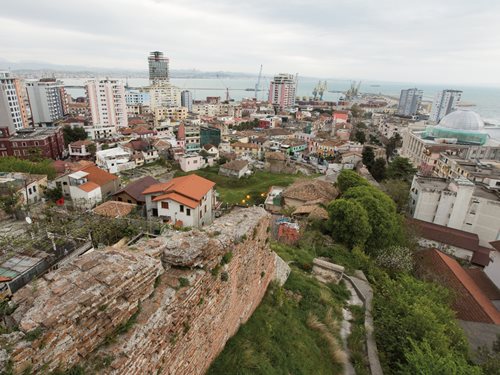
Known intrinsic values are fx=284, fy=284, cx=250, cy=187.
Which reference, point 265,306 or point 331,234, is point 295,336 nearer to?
point 265,306

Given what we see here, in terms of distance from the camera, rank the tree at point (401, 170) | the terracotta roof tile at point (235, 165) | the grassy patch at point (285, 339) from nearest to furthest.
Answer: the grassy patch at point (285, 339), the tree at point (401, 170), the terracotta roof tile at point (235, 165)

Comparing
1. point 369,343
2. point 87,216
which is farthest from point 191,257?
point 87,216

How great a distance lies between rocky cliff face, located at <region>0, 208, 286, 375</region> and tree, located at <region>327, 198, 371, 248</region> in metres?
12.5

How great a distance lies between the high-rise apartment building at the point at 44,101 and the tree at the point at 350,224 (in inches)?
3207

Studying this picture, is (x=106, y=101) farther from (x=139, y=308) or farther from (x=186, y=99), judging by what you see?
(x=139, y=308)

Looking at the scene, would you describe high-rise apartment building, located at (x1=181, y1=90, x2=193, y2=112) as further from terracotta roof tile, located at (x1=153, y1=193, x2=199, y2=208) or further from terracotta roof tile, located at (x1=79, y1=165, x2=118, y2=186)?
terracotta roof tile, located at (x1=153, y1=193, x2=199, y2=208)

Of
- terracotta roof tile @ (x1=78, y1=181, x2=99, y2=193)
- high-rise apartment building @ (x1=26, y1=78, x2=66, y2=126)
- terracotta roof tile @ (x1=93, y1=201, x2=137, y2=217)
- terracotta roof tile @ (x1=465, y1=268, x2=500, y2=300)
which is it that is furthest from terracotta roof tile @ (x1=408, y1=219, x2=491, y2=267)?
high-rise apartment building @ (x1=26, y1=78, x2=66, y2=126)

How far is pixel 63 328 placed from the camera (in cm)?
346

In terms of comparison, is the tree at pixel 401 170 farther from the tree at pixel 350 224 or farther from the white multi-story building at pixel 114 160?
the white multi-story building at pixel 114 160

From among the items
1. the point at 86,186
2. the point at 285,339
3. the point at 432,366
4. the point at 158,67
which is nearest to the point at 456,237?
the point at 432,366

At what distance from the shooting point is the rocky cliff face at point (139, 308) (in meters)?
3.45

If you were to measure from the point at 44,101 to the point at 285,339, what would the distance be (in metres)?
91.5

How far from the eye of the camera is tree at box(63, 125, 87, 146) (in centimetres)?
5100

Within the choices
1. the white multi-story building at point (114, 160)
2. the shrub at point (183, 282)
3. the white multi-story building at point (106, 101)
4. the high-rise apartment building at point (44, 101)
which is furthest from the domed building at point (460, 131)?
the high-rise apartment building at point (44, 101)
